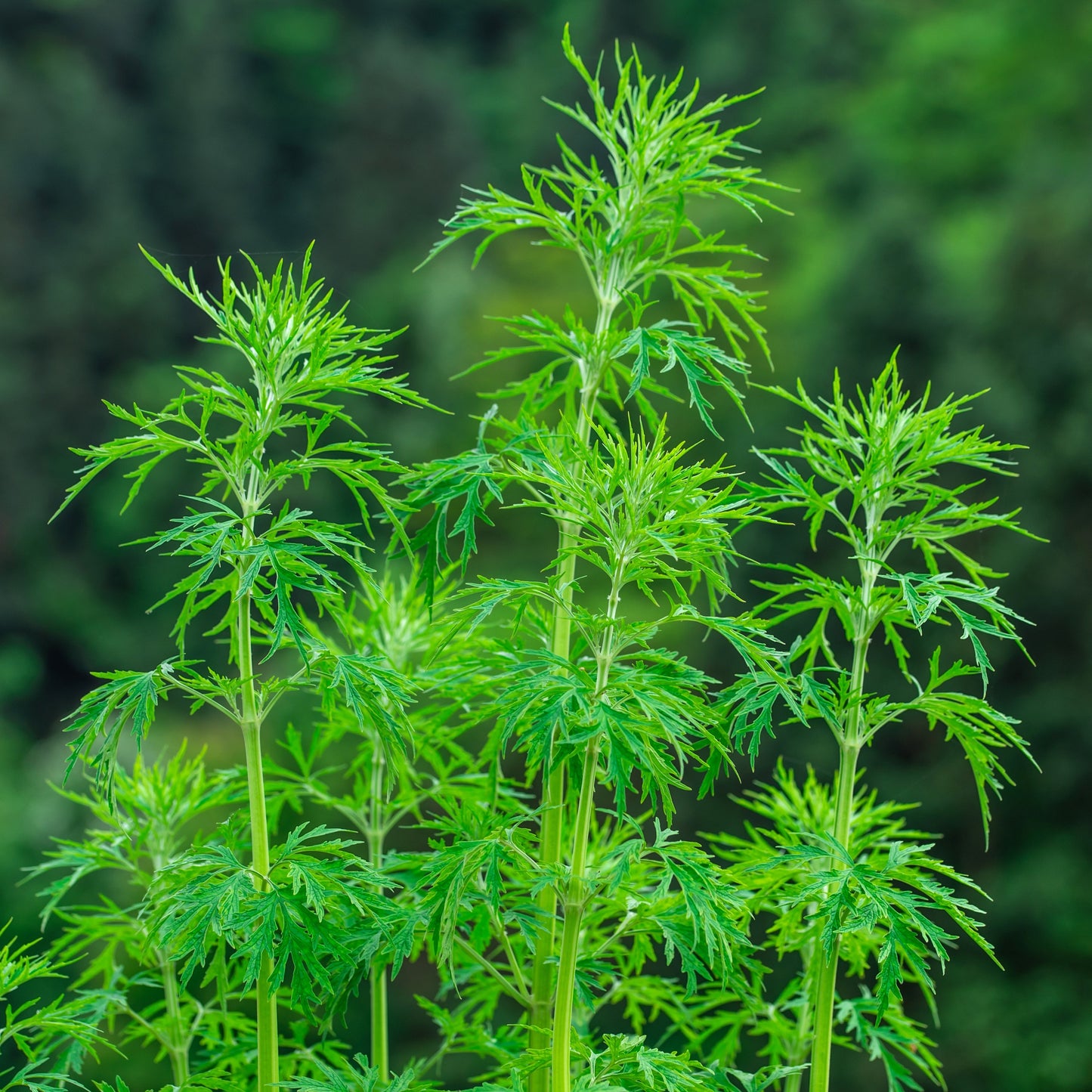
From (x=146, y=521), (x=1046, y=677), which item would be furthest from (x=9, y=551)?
(x=1046, y=677)

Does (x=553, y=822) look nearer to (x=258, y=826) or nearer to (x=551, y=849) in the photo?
(x=551, y=849)

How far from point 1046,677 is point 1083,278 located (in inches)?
159

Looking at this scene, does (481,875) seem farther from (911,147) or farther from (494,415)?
(911,147)

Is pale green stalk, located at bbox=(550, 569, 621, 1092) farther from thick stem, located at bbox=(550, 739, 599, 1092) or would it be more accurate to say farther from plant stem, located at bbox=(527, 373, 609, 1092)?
plant stem, located at bbox=(527, 373, 609, 1092)

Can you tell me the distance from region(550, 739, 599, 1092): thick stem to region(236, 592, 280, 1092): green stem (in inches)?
18.4

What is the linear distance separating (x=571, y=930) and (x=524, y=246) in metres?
21.1

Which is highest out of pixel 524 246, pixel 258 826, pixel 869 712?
pixel 524 246

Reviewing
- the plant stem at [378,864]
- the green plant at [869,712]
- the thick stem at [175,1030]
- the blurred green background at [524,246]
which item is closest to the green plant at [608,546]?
the green plant at [869,712]

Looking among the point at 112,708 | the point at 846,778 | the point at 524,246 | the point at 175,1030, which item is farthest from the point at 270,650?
the point at 524,246

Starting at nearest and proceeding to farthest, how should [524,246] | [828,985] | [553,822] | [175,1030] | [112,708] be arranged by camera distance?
[112,708]
[828,985]
[553,822]
[175,1030]
[524,246]

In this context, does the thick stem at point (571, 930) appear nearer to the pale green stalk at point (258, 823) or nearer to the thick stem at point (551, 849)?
the thick stem at point (551, 849)

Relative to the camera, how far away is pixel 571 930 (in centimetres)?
206

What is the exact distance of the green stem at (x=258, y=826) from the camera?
205 cm

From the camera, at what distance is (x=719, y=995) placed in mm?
2295
